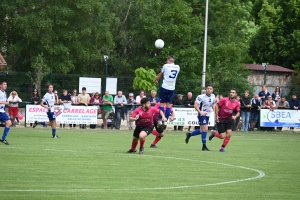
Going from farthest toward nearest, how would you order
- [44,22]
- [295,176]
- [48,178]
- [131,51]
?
[131,51]
[44,22]
[295,176]
[48,178]

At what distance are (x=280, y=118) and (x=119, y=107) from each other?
7.93 metres

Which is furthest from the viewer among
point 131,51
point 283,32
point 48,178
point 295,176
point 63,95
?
point 283,32

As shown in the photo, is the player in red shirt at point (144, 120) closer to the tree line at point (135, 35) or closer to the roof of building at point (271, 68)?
the tree line at point (135, 35)

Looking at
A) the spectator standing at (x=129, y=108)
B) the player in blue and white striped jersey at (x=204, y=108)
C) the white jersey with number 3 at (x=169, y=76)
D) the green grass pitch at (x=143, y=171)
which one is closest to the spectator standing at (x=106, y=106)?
the spectator standing at (x=129, y=108)

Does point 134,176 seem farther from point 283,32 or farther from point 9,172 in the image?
point 283,32

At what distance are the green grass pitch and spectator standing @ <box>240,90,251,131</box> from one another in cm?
1077

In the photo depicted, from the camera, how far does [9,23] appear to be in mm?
54656

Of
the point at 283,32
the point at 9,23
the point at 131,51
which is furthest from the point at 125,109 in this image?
the point at 283,32

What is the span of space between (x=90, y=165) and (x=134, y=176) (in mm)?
2173

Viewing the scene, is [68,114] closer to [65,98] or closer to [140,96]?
[65,98]

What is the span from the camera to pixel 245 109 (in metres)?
36.7

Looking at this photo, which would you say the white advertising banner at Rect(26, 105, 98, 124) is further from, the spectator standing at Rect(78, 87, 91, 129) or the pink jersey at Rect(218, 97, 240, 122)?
the pink jersey at Rect(218, 97, 240, 122)

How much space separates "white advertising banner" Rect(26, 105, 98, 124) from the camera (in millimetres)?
34719

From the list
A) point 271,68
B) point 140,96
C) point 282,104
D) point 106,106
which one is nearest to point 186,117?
point 140,96
